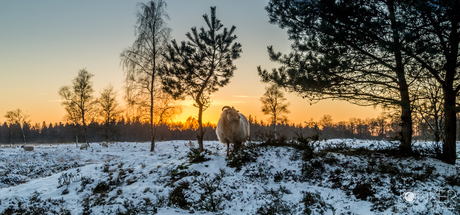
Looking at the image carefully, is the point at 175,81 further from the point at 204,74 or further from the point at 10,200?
the point at 10,200

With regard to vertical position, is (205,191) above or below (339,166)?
below

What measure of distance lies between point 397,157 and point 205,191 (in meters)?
7.02

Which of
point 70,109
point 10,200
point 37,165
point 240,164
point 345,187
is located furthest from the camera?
point 70,109

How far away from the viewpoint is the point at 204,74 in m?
12.9

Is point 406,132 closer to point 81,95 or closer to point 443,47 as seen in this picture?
point 443,47

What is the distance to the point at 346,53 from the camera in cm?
856

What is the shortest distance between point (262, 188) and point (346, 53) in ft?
19.2

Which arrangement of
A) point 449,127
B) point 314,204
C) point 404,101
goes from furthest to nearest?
1. point 449,127
2. point 404,101
3. point 314,204

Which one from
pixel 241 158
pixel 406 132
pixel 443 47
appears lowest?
pixel 241 158

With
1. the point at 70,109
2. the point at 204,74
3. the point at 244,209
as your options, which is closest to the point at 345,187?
the point at 244,209

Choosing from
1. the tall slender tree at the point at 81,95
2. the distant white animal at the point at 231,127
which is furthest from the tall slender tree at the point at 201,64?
the tall slender tree at the point at 81,95

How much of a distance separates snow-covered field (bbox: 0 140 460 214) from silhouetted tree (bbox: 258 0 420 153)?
2473 millimetres

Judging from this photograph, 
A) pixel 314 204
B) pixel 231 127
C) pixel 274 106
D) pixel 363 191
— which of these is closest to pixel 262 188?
pixel 314 204

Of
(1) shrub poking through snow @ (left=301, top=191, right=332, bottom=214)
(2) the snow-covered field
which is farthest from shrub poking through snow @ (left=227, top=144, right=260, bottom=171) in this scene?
(1) shrub poking through snow @ (left=301, top=191, right=332, bottom=214)
